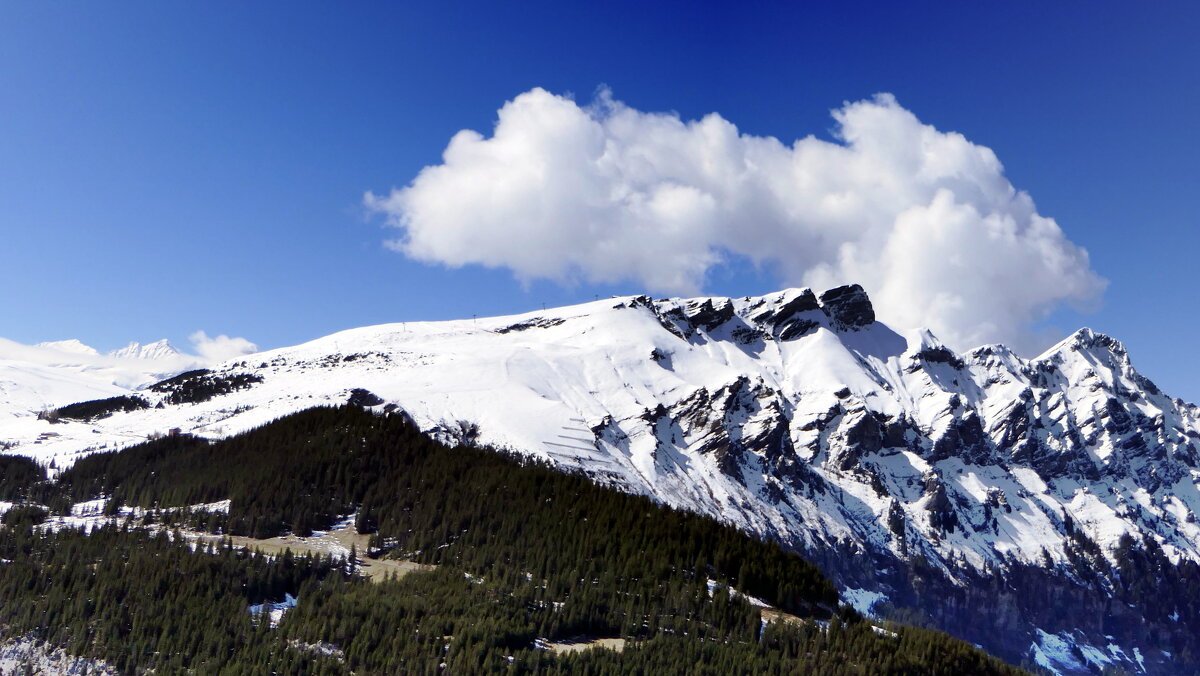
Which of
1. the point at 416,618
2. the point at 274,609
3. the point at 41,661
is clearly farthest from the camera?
the point at 274,609

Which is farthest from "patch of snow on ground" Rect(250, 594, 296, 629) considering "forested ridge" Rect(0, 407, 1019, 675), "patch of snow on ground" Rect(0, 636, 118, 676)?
"patch of snow on ground" Rect(0, 636, 118, 676)

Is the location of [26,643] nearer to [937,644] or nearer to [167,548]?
[167,548]

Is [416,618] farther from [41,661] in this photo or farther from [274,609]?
[41,661]

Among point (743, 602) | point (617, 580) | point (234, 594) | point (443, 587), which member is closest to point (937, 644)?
point (743, 602)

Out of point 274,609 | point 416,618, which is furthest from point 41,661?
point 416,618

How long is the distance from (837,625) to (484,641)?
211 ft

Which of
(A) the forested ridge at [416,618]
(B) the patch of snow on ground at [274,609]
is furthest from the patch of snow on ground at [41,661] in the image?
(B) the patch of snow on ground at [274,609]

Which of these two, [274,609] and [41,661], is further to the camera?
[274,609]

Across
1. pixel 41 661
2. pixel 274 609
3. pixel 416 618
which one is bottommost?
pixel 41 661

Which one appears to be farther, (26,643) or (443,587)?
(443,587)

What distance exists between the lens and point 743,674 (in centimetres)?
15512

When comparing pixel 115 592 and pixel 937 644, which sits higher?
pixel 937 644

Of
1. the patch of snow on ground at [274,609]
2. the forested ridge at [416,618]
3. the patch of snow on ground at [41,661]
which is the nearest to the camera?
the patch of snow on ground at [41,661]

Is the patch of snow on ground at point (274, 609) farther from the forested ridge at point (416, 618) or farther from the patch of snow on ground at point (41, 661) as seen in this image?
the patch of snow on ground at point (41, 661)
